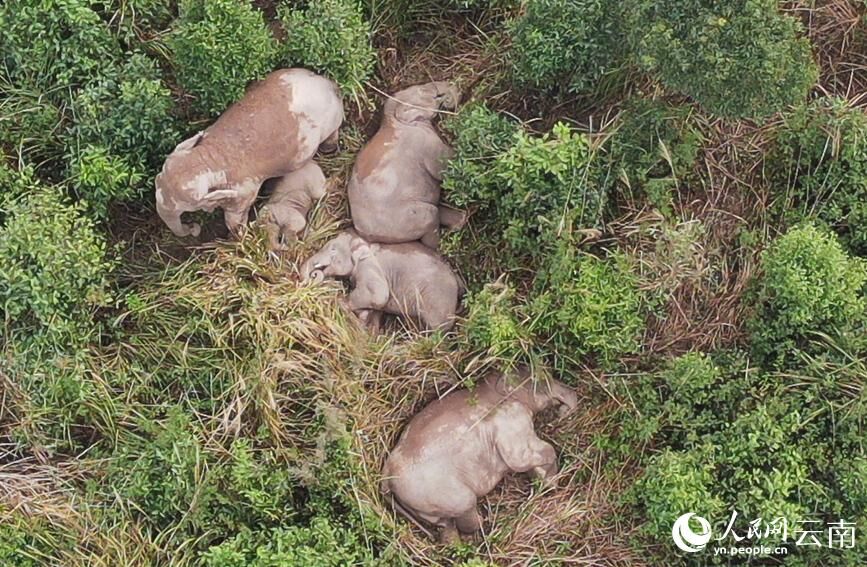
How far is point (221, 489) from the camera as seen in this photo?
384 cm

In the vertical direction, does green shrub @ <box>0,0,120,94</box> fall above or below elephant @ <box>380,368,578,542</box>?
above

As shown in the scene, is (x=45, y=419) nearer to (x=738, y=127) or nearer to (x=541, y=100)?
(x=541, y=100)

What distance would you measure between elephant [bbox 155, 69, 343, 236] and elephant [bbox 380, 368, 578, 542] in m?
1.30

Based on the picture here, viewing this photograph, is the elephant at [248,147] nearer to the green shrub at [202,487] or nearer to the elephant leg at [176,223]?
the elephant leg at [176,223]

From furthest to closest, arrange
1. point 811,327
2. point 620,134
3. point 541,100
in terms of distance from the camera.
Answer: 1. point 541,100
2. point 620,134
3. point 811,327

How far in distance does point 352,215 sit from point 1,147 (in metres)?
1.68

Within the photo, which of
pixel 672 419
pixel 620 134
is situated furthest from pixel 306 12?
pixel 672 419

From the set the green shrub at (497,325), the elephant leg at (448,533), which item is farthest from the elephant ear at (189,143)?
the elephant leg at (448,533)

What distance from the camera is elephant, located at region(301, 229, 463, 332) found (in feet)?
13.6

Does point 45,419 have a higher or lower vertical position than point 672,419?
lower

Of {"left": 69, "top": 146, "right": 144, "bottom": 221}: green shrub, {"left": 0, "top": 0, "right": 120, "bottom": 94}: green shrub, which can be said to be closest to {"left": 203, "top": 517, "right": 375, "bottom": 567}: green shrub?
{"left": 69, "top": 146, "right": 144, "bottom": 221}: green shrub

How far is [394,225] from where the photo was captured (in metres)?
4.16

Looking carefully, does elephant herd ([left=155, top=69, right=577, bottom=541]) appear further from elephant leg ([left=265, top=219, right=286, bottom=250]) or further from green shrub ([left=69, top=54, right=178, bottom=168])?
green shrub ([left=69, top=54, right=178, bottom=168])

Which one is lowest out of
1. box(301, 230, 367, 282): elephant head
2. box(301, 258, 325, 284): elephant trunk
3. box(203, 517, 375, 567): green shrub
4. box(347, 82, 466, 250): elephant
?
box(203, 517, 375, 567): green shrub
